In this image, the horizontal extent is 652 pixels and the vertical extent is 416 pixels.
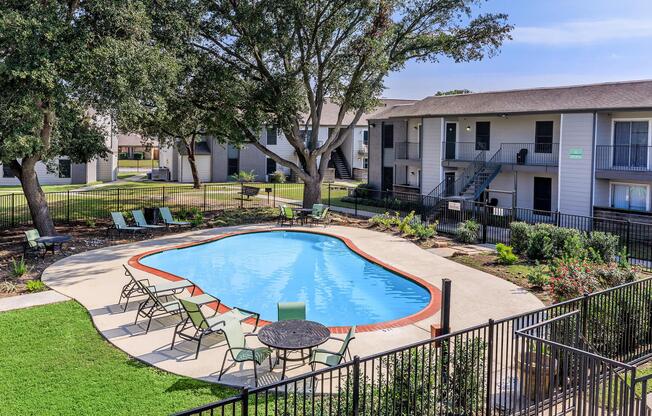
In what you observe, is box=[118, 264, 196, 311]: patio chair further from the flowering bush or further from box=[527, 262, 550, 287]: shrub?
box=[527, 262, 550, 287]: shrub

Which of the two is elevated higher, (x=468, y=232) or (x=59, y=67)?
(x=59, y=67)

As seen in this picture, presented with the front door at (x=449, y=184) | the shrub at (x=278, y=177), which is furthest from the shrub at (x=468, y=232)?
the shrub at (x=278, y=177)

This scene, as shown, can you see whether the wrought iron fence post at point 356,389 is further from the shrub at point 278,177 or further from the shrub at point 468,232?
the shrub at point 278,177

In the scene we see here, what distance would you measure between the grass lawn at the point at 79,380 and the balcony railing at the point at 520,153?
2231 cm

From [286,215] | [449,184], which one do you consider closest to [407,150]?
[449,184]

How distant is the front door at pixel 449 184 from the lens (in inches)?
1136

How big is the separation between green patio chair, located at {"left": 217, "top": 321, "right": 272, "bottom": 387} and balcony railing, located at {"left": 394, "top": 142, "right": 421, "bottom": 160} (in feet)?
84.8

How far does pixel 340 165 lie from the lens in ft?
164

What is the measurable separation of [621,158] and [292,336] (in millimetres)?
20702

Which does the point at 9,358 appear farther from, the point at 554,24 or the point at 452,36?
the point at 452,36

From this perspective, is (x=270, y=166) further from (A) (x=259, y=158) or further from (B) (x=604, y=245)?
(B) (x=604, y=245)

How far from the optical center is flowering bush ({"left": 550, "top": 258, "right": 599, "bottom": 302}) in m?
10.7

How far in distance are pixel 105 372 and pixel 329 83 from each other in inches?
784

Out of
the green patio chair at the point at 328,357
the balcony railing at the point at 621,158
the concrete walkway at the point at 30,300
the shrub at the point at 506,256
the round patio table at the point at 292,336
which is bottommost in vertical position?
the concrete walkway at the point at 30,300
